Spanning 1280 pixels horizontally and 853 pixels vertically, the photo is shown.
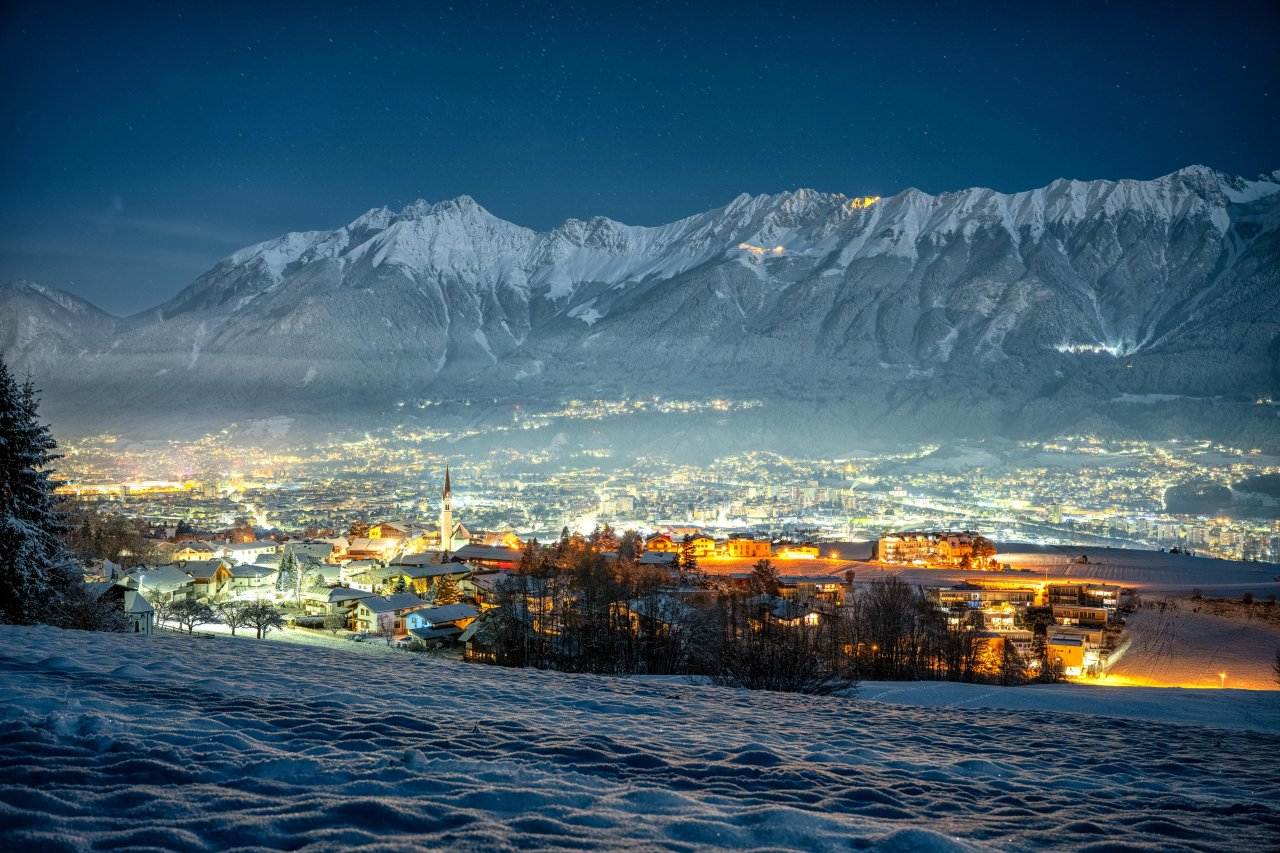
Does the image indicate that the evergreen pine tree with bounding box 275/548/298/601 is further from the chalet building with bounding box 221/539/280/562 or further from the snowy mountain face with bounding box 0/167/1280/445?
the snowy mountain face with bounding box 0/167/1280/445

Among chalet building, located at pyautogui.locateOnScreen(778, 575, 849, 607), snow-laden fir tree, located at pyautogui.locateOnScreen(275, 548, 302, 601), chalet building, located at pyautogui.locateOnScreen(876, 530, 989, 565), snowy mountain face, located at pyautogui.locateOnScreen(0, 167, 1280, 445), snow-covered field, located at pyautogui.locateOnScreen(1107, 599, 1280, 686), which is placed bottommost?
snow-laden fir tree, located at pyautogui.locateOnScreen(275, 548, 302, 601)

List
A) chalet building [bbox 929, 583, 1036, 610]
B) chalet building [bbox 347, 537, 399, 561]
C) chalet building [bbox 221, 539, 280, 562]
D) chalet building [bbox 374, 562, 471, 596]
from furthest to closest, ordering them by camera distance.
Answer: chalet building [bbox 347, 537, 399, 561] → chalet building [bbox 221, 539, 280, 562] → chalet building [bbox 374, 562, 471, 596] → chalet building [bbox 929, 583, 1036, 610]

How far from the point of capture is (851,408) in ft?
457

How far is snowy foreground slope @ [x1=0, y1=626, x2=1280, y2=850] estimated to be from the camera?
3246 mm

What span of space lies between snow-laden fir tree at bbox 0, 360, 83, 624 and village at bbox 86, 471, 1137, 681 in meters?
6.70

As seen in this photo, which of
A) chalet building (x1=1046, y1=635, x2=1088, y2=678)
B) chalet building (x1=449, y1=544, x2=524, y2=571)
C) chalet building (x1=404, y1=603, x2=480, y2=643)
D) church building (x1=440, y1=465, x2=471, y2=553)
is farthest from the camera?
church building (x1=440, y1=465, x2=471, y2=553)

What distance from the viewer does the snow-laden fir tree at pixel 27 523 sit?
44.5 feet

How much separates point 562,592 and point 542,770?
2380 centimetres

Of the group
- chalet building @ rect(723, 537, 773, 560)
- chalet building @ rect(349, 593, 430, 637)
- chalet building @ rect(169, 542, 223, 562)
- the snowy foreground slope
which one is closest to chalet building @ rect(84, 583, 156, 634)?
chalet building @ rect(349, 593, 430, 637)

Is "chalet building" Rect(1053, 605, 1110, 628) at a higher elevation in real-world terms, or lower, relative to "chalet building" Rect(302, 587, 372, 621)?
higher

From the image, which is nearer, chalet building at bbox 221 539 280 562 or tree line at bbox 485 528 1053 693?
tree line at bbox 485 528 1053 693

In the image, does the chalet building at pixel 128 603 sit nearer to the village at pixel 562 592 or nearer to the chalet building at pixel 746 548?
the village at pixel 562 592

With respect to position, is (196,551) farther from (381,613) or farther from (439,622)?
(439,622)

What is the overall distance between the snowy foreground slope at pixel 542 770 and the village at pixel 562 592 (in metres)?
13.4
